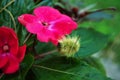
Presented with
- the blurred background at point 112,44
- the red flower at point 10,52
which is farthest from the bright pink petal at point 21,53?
the blurred background at point 112,44

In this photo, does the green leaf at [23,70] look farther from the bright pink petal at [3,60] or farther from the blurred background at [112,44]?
the blurred background at [112,44]

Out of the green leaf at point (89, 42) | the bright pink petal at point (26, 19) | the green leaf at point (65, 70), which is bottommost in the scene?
the green leaf at point (65, 70)

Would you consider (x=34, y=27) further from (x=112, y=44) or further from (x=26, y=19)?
(x=112, y=44)

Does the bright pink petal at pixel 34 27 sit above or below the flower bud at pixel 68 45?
above

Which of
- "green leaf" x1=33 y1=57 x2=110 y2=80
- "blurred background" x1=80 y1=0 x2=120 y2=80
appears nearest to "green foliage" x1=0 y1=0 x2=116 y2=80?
"green leaf" x1=33 y1=57 x2=110 y2=80

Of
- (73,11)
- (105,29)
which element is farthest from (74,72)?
(105,29)

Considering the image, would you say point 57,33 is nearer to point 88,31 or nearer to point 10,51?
point 10,51

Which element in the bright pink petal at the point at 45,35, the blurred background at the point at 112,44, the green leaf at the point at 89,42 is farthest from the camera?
the blurred background at the point at 112,44
